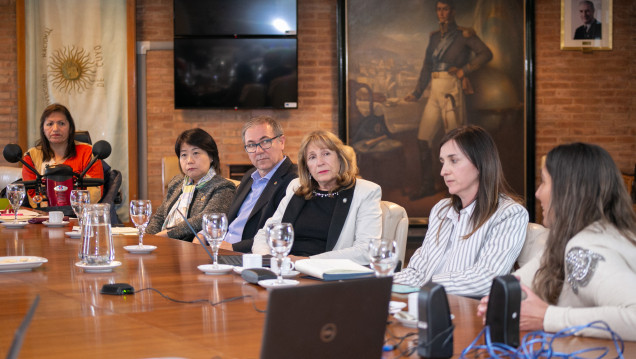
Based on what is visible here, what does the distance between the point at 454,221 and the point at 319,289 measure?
1.73 metres

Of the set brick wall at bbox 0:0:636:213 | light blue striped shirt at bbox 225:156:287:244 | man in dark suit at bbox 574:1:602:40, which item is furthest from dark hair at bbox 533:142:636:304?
man in dark suit at bbox 574:1:602:40

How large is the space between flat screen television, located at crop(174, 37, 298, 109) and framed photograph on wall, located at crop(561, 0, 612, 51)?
2824mm

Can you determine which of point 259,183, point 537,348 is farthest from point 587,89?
point 537,348

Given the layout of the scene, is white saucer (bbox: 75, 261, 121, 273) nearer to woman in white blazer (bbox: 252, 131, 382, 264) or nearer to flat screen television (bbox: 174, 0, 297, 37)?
woman in white blazer (bbox: 252, 131, 382, 264)

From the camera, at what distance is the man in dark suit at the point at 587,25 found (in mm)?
7738

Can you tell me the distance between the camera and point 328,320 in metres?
1.18

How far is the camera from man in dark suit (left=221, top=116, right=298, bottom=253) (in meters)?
3.99

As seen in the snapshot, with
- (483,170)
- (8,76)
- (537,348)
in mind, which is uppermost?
(8,76)

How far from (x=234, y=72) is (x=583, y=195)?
5.88 metres

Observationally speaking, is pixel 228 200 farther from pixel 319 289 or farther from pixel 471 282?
pixel 319 289

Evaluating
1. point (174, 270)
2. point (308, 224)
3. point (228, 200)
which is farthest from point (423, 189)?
point (174, 270)

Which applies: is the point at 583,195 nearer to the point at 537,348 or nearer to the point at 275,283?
the point at 537,348

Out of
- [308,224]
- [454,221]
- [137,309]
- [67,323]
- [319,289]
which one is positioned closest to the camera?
[319,289]

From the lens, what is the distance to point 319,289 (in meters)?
1.14
